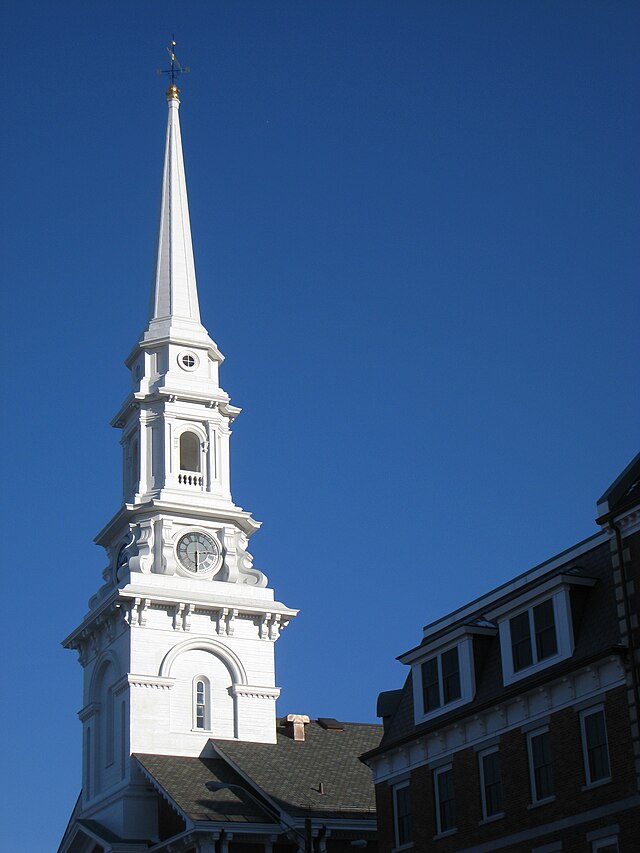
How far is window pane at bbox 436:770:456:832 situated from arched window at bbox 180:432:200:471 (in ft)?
103

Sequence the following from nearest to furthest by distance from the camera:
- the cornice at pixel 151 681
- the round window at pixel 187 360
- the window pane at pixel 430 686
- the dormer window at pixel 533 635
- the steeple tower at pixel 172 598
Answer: the dormer window at pixel 533 635 → the window pane at pixel 430 686 → the cornice at pixel 151 681 → the steeple tower at pixel 172 598 → the round window at pixel 187 360

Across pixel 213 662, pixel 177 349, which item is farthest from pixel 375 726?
pixel 177 349

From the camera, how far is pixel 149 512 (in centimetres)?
6650

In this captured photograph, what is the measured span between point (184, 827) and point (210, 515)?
16.6 m

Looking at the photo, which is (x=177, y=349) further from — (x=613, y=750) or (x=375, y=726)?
(x=613, y=750)

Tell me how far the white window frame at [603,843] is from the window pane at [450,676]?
24.5 feet

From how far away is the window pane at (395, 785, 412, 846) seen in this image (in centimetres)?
4269

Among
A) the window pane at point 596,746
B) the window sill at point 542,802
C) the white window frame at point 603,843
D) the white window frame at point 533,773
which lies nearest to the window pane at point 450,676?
the white window frame at point 533,773

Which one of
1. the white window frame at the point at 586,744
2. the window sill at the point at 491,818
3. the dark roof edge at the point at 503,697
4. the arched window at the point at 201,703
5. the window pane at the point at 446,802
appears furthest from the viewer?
the arched window at the point at 201,703

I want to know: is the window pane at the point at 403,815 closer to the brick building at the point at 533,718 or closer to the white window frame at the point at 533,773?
the brick building at the point at 533,718

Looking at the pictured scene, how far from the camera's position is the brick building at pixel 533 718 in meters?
34.8

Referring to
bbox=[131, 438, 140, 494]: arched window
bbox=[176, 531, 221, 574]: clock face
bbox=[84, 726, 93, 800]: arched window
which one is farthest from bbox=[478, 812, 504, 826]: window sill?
bbox=[131, 438, 140, 494]: arched window

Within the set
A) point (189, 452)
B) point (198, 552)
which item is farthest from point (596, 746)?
point (189, 452)

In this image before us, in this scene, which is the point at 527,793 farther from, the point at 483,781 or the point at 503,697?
the point at 503,697
